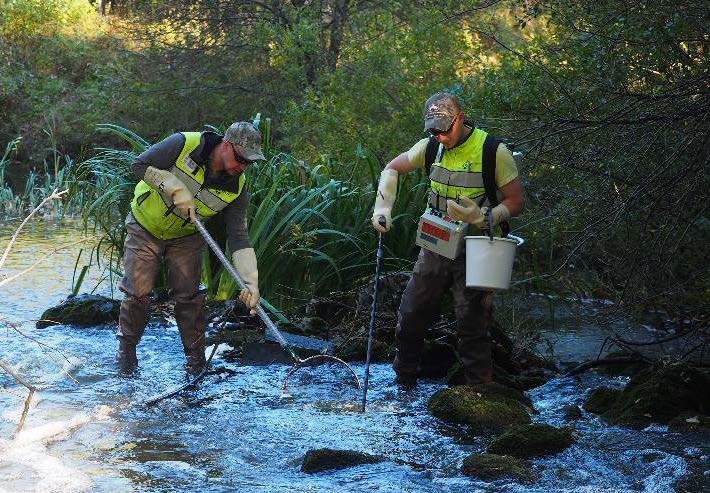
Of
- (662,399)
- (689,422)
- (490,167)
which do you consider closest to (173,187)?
(490,167)

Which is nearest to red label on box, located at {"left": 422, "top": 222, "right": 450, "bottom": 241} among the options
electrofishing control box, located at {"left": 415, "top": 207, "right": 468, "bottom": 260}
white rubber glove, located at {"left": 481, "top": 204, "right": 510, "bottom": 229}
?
electrofishing control box, located at {"left": 415, "top": 207, "right": 468, "bottom": 260}

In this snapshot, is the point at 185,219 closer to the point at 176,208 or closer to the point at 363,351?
the point at 176,208

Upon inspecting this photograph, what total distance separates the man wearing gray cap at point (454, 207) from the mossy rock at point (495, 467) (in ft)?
3.89

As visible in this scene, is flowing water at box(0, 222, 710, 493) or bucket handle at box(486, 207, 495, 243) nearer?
flowing water at box(0, 222, 710, 493)

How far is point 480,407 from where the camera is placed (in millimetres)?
5977

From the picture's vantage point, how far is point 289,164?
960 centimetres

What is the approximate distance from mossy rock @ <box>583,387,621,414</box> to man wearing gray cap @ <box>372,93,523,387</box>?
611 millimetres

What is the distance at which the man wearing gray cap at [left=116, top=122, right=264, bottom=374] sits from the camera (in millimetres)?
6188

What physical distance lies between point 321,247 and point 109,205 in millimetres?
1842

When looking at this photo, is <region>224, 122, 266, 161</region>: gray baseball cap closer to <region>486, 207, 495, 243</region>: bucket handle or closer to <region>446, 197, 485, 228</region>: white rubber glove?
<region>446, 197, 485, 228</region>: white rubber glove

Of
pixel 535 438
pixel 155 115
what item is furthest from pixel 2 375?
pixel 155 115

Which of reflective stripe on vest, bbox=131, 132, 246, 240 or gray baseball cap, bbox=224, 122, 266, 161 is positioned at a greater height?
gray baseball cap, bbox=224, 122, 266, 161

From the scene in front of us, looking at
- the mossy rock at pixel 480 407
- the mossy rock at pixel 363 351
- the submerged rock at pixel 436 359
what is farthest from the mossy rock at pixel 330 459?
the mossy rock at pixel 363 351

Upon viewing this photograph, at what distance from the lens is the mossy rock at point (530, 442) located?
5348 mm
